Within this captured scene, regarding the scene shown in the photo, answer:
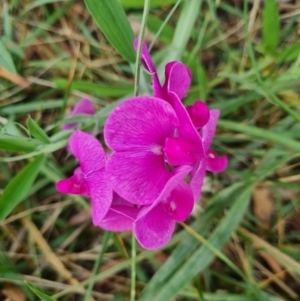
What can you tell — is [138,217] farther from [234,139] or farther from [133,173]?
[234,139]

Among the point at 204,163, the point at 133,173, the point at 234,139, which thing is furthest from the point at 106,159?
the point at 234,139

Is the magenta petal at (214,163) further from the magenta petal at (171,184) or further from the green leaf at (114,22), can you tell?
the green leaf at (114,22)

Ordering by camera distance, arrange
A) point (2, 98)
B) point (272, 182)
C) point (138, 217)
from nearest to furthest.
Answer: point (138, 217) < point (272, 182) < point (2, 98)

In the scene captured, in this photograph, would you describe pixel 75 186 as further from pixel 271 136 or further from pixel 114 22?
pixel 271 136

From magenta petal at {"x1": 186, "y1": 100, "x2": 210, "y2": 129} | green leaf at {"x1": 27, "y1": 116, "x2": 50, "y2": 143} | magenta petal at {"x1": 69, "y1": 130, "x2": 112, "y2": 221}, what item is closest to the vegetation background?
green leaf at {"x1": 27, "y1": 116, "x2": 50, "y2": 143}

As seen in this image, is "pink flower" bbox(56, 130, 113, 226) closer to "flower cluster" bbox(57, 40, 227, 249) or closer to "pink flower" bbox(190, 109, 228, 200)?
"flower cluster" bbox(57, 40, 227, 249)

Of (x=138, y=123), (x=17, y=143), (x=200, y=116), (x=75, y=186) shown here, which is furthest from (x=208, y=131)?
(x=17, y=143)
